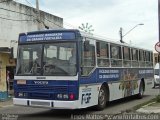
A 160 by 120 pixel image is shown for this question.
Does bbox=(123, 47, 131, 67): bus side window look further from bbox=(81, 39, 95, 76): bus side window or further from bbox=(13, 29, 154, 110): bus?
bbox=(81, 39, 95, 76): bus side window

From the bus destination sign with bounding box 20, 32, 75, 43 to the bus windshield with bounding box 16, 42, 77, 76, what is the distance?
0.20m

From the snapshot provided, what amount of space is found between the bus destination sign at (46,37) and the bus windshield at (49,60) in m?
0.20

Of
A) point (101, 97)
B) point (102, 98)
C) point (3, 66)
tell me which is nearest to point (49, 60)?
point (101, 97)

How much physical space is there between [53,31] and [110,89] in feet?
12.9

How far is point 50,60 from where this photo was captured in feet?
47.2

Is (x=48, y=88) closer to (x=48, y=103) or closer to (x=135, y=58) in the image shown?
(x=48, y=103)

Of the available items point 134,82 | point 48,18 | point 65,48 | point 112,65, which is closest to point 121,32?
Result: point 48,18

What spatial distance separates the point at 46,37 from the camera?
14719mm

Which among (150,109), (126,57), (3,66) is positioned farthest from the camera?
(3,66)

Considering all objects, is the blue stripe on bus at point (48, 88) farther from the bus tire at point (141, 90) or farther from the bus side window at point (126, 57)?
the bus tire at point (141, 90)

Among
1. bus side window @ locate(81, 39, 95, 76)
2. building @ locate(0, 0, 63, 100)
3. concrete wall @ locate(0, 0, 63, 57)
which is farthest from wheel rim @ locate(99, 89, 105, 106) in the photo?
concrete wall @ locate(0, 0, 63, 57)

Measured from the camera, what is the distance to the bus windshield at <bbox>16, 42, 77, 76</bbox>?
14133 millimetres

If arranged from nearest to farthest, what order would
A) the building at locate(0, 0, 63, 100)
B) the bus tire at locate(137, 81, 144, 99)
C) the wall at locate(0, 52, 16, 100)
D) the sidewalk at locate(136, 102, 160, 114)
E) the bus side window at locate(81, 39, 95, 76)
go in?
the bus side window at locate(81, 39, 95, 76) → the sidewalk at locate(136, 102, 160, 114) → the bus tire at locate(137, 81, 144, 99) → the wall at locate(0, 52, 16, 100) → the building at locate(0, 0, 63, 100)

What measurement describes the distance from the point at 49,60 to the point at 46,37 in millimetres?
860
